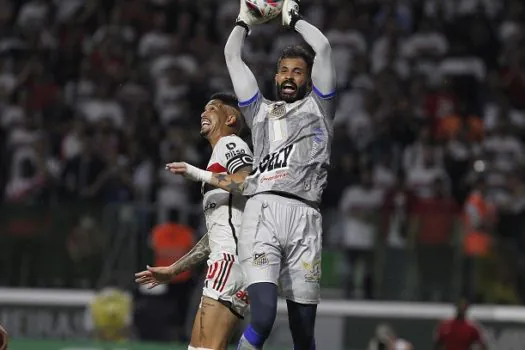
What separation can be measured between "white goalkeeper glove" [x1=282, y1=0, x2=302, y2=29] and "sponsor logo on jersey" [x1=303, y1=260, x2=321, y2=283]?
4.98ft

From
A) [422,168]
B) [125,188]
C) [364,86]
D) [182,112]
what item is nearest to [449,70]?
[364,86]

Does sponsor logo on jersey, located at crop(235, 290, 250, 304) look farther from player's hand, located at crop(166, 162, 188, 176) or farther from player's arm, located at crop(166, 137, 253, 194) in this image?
player's hand, located at crop(166, 162, 188, 176)

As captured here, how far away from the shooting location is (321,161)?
27.9 feet

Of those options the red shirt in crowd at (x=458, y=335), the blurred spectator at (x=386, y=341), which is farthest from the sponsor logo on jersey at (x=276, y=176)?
the red shirt in crowd at (x=458, y=335)

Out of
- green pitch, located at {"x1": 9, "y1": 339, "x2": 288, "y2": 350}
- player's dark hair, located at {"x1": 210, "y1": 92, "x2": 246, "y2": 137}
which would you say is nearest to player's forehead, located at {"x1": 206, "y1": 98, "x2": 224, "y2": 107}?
player's dark hair, located at {"x1": 210, "y1": 92, "x2": 246, "y2": 137}

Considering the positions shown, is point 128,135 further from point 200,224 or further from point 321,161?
point 321,161

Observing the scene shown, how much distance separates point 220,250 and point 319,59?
4.87 ft

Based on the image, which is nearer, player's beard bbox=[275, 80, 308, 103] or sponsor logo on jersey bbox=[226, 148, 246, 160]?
player's beard bbox=[275, 80, 308, 103]

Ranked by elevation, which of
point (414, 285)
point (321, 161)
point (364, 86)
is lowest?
point (414, 285)

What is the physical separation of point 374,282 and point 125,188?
3571 mm

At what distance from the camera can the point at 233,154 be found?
8.96 m

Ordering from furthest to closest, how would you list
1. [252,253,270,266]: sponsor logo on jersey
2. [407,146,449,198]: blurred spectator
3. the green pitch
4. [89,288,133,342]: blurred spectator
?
[407,146,449,198]: blurred spectator
[89,288,133,342]: blurred spectator
the green pitch
[252,253,270,266]: sponsor logo on jersey

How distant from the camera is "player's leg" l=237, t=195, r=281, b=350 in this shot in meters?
8.19

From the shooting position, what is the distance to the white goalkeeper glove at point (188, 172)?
27.5 ft
